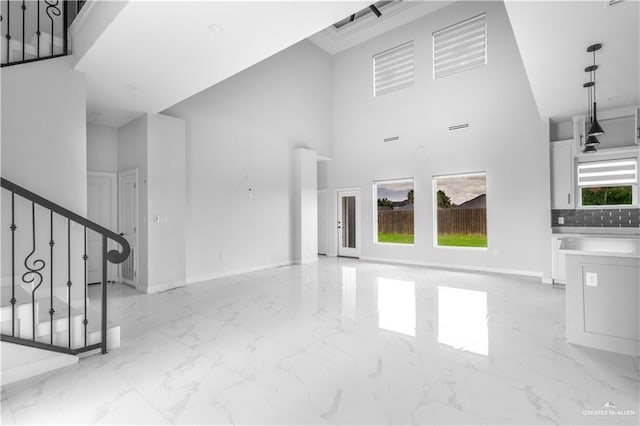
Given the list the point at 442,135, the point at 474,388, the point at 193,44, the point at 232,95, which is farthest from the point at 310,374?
the point at 442,135

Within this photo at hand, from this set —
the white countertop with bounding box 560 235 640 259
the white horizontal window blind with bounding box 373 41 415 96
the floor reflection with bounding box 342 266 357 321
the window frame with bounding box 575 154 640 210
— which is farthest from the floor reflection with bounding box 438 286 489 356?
the white horizontal window blind with bounding box 373 41 415 96

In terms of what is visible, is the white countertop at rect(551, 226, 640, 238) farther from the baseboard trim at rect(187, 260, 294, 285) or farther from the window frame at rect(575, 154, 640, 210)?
the baseboard trim at rect(187, 260, 294, 285)

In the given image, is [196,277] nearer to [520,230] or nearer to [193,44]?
[193,44]

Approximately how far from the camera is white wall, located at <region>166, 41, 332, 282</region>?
613 centimetres

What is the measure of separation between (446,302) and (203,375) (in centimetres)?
345

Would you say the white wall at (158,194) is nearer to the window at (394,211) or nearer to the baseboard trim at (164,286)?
the baseboard trim at (164,286)

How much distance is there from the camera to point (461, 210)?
7.38 metres

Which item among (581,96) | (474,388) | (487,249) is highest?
(581,96)

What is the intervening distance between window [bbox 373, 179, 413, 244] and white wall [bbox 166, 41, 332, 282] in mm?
2203

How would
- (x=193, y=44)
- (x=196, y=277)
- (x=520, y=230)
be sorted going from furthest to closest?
(x=520, y=230), (x=196, y=277), (x=193, y=44)

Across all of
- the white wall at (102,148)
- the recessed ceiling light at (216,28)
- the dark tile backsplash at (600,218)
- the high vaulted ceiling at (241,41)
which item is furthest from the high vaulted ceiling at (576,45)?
the white wall at (102,148)

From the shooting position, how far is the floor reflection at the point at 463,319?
318 centimetres

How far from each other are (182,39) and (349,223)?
22.8 ft

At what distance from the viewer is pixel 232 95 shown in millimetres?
6750
